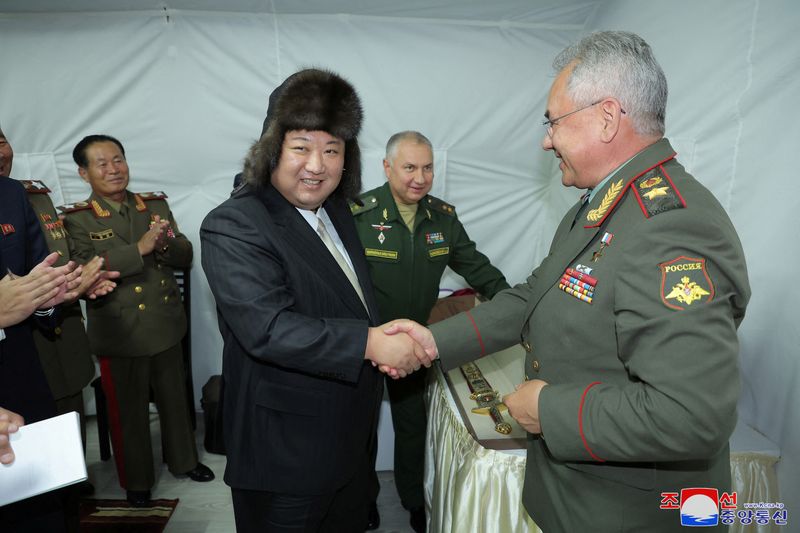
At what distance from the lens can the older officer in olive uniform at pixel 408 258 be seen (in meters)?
2.71

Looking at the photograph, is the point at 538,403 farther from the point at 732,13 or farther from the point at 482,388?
the point at 732,13

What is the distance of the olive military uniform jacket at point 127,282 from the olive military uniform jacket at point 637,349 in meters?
2.20

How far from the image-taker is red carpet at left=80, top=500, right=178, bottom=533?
2.56 metres

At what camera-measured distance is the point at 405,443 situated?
271cm

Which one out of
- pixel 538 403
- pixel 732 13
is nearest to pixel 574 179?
pixel 538 403

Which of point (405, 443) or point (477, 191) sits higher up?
point (477, 191)

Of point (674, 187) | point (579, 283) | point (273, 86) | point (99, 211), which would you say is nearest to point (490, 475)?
point (579, 283)

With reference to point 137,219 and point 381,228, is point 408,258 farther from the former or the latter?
point 137,219

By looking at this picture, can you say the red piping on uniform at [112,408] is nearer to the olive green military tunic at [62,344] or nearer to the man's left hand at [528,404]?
the olive green military tunic at [62,344]

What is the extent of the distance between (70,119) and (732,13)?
376 centimetres

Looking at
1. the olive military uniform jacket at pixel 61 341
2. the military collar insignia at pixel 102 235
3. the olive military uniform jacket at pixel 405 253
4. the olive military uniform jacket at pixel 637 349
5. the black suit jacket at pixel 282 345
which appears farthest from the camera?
the olive military uniform jacket at pixel 405 253

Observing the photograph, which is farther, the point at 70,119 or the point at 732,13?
the point at 70,119

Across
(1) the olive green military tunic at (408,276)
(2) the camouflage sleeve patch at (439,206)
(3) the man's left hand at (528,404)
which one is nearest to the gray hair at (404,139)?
(1) the olive green military tunic at (408,276)

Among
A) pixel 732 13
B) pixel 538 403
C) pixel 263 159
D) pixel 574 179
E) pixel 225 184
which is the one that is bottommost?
pixel 538 403
